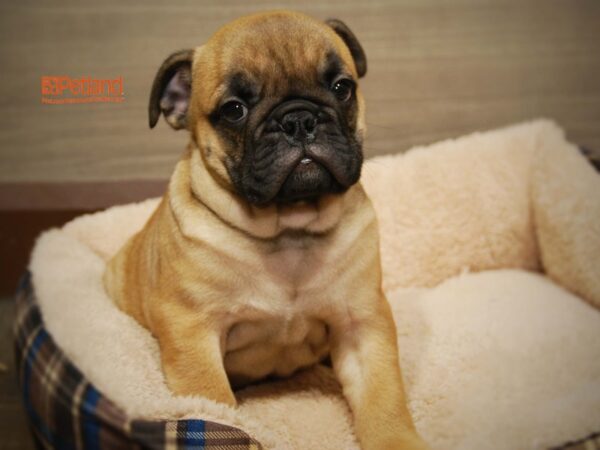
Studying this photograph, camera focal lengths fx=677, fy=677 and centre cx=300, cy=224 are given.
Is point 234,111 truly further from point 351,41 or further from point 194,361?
point 194,361

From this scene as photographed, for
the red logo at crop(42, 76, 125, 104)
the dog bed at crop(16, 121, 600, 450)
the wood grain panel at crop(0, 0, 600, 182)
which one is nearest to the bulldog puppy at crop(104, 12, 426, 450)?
the dog bed at crop(16, 121, 600, 450)

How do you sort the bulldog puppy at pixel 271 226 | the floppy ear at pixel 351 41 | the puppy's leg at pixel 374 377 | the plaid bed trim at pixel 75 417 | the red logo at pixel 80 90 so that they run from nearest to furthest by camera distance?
the plaid bed trim at pixel 75 417 → the bulldog puppy at pixel 271 226 → the puppy's leg at pixel 374 377 → the floppy ear at pixel 351 41 → the red logo at pixel 80 90

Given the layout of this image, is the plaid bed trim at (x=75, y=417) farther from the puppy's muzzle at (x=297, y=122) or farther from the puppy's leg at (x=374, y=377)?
the puppy's muzzle at (x=297, y=122)

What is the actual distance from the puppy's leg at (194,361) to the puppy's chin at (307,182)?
1.14 feet

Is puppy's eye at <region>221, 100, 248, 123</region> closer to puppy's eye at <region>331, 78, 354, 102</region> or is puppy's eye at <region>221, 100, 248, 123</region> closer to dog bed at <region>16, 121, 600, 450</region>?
puppy's eye at <region>331, 78, 354, 102</region>

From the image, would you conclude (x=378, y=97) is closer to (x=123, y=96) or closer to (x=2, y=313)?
(x=123, y=96)

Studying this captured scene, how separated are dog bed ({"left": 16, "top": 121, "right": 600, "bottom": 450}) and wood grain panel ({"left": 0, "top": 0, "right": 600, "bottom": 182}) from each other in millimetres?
188

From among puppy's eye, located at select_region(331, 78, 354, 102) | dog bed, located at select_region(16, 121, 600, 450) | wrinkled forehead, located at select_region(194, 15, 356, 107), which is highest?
wrinkled forehead, located at select_region(194, 15, 356, 107)

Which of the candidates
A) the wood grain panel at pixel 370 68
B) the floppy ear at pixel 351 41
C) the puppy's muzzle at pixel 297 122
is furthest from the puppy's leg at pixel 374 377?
the wood grain panel at pixel 370 68

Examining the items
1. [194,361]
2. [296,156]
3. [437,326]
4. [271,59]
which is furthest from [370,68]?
[194,361]

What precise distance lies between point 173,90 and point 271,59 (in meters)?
0.33

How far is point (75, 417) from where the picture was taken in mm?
1389

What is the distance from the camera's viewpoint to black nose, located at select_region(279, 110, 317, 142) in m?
1.33

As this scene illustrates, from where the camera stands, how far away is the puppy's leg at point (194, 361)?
4.82 feet
